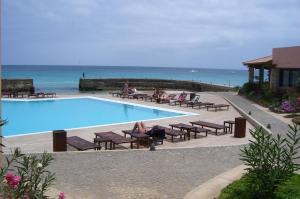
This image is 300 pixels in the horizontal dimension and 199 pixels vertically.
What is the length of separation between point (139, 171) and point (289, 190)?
13.0 ft

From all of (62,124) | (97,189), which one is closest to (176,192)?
(97,189)

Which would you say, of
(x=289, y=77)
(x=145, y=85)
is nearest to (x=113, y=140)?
(x=289, y=77)

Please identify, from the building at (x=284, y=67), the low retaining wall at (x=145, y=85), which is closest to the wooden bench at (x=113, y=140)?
the building at (x=284, y=67)

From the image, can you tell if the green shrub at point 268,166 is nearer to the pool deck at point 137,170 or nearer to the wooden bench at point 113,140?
the pool deck at point 137,170

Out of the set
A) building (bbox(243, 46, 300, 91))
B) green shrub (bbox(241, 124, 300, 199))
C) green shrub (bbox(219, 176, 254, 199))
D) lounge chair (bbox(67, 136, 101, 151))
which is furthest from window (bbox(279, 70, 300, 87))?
green shrub (bbox(241, 124, 300, 199))

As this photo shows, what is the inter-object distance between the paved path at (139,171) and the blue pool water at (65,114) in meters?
8.54

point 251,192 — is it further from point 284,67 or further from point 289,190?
point 284,67

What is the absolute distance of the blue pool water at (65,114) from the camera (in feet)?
60.8

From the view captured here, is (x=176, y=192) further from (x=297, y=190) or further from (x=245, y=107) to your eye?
(x=245, y=107)

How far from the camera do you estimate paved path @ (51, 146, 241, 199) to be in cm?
699

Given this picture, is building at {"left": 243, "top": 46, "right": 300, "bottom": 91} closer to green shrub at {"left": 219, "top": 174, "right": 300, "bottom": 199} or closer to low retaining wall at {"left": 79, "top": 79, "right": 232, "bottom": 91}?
green shrub at {"left": 219, "top": 174, "right": 300, "bottom": 199}

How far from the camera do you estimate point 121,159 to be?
924cm

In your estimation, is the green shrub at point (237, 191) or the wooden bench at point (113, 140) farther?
the wooden bench at point (113, 140)

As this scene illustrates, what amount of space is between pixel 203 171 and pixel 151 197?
203 cm
